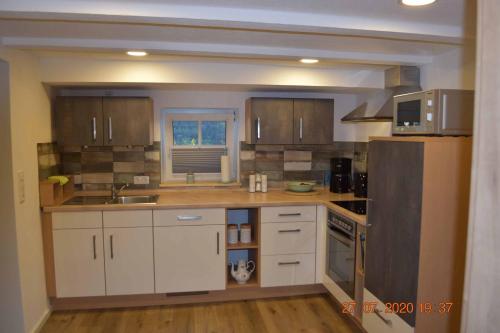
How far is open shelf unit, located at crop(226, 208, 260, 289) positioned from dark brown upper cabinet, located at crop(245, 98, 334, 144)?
75 centimetres

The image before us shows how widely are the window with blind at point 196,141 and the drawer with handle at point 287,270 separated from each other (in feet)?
3.78

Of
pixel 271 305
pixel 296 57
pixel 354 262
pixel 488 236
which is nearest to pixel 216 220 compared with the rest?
pixel 271 305

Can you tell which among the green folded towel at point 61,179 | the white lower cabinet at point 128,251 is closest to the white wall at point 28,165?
the green folded towel at point 61,179

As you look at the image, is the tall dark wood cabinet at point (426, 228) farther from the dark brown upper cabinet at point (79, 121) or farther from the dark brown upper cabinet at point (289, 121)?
the dark brown upper cabinet at point (79, 121)

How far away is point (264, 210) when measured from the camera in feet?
10.2

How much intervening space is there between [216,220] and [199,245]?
0.86 feet

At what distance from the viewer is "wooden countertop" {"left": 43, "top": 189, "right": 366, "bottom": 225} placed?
113 inches

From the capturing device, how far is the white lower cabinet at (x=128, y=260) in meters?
2.94

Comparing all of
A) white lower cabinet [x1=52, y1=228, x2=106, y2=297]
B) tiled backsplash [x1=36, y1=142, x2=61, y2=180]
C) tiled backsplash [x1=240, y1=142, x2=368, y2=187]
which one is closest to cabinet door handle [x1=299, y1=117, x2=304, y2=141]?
tiled backsplash [x1=240, y1=142, x2=368, y2=187]

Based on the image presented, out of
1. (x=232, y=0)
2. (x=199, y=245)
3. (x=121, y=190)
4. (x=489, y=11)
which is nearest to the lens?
(x=489, y=11)

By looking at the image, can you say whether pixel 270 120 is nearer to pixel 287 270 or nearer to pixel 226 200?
pixel 226 200

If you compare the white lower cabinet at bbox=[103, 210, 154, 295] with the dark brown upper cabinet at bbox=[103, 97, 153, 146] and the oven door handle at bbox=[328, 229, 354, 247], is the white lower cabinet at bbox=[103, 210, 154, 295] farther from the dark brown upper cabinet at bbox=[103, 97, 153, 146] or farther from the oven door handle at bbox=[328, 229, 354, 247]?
the oven door handle at bbox=[328, 229, 354, 247]

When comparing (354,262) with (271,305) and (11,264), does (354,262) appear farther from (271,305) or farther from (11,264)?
(11,264)

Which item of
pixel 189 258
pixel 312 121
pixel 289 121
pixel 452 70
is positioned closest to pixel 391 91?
pixel 452 70
